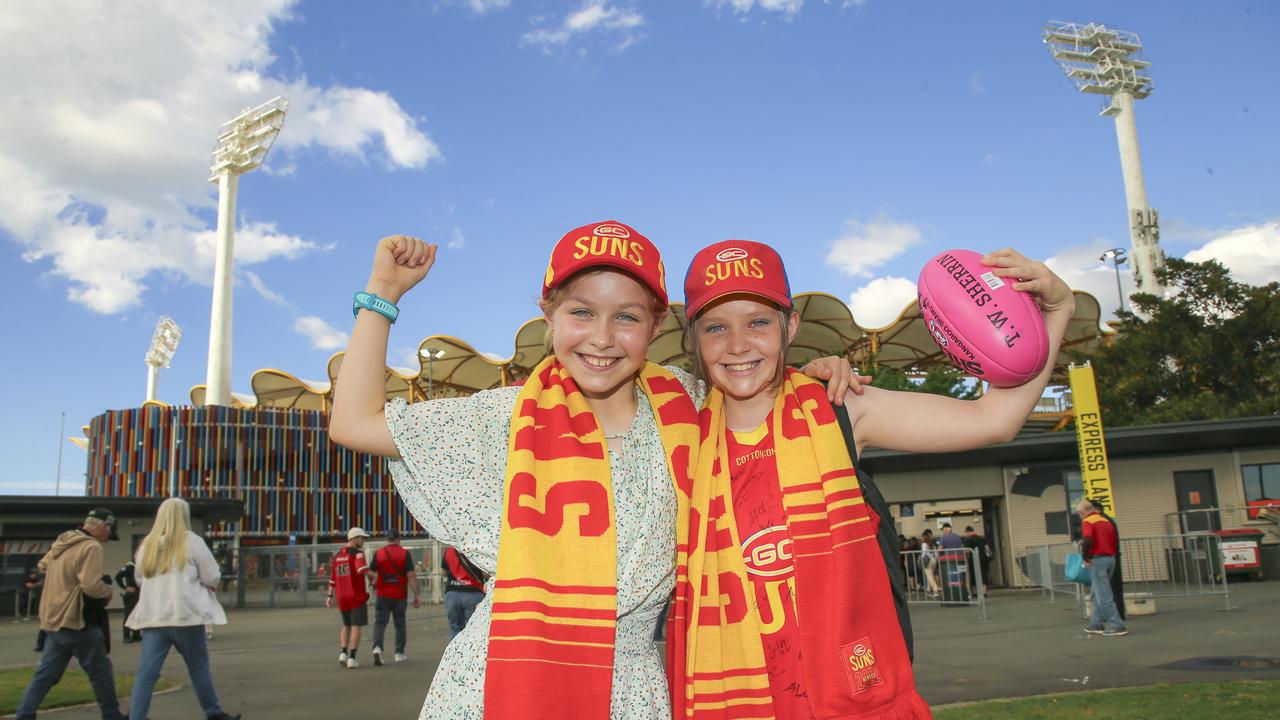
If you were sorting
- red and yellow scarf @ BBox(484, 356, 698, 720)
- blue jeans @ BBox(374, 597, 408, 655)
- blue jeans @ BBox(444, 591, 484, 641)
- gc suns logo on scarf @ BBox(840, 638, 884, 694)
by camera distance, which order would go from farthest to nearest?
blue jeans @ BBox(374, 597, 408, 655) < blue jeans @ BBox(444, 591, 484, 641) < gc suns logo on scarf @ BBox(840, 638, 884, 694) < red and yellow scarf @ BBox(484, 356, 698, 720)

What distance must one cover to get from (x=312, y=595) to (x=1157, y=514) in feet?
80.8

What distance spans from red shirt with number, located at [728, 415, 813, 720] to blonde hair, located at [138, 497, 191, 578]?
18.1 feet

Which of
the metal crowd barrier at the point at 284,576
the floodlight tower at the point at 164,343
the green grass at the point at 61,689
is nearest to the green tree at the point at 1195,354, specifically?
the metal crowd barrier at the point at 284,576

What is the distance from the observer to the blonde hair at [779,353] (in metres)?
2.42

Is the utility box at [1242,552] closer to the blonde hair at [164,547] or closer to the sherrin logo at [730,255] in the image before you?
the blonde hair at [164,547]

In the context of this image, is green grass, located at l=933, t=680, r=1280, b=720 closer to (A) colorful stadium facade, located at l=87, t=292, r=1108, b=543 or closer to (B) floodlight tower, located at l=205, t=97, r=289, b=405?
(A) colorful stadium facade, located at l=87, t=292, r=1108, b=543

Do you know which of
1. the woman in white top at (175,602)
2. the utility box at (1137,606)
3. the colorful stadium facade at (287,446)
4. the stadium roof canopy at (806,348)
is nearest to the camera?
the woman in white top at (175,602)

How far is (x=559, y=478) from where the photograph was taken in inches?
81.4

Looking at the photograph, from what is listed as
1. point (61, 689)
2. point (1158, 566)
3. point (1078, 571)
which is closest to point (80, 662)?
point (61, 689)

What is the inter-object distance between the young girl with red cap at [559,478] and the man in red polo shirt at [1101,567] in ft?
37.2

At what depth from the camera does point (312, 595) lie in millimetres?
30141

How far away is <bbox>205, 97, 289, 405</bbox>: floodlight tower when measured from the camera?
200ft

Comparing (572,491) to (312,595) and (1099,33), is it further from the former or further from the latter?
(1099,33)

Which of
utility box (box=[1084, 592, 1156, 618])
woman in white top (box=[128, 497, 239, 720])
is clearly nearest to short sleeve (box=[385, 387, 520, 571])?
woman in white top (box=[128, 497, 239, 720])
